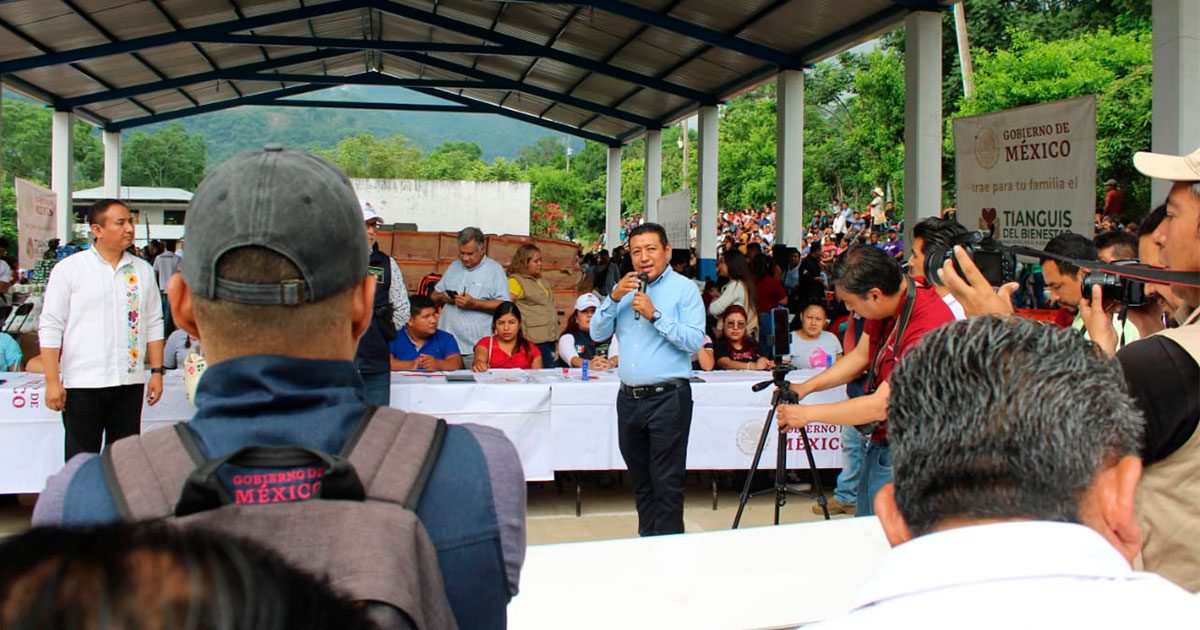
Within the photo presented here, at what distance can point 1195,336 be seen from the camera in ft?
5.56

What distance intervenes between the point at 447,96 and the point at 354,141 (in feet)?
261

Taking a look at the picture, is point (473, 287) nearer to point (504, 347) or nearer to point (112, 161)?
point (504, 347)

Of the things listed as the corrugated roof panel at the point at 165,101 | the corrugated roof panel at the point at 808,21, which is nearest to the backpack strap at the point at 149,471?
the corrugated roof panel at the point at 808,21

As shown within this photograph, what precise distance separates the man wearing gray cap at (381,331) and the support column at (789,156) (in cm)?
989

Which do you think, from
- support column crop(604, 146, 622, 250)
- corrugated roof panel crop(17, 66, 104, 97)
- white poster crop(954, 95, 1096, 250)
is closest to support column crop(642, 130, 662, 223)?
support column crop(604, 146, 622, 250)

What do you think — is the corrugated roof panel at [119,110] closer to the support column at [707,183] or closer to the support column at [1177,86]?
the support column at [707,183]

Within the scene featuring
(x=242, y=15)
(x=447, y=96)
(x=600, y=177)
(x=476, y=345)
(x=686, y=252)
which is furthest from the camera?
(x=600, y=177)

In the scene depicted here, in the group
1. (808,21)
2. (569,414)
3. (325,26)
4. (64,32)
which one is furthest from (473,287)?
(325,26)

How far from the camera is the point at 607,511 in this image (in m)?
6.29

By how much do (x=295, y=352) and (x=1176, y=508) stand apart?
151cm

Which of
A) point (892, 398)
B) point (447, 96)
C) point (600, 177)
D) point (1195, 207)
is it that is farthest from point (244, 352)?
point (600, 177)

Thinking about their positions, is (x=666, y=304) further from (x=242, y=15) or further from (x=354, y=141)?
(x=354, y=141)

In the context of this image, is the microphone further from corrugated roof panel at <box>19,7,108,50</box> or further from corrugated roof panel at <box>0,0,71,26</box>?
corrugated roof panel at <box>19,7,108,50</box>

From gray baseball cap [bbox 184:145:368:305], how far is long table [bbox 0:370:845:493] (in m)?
4.94
